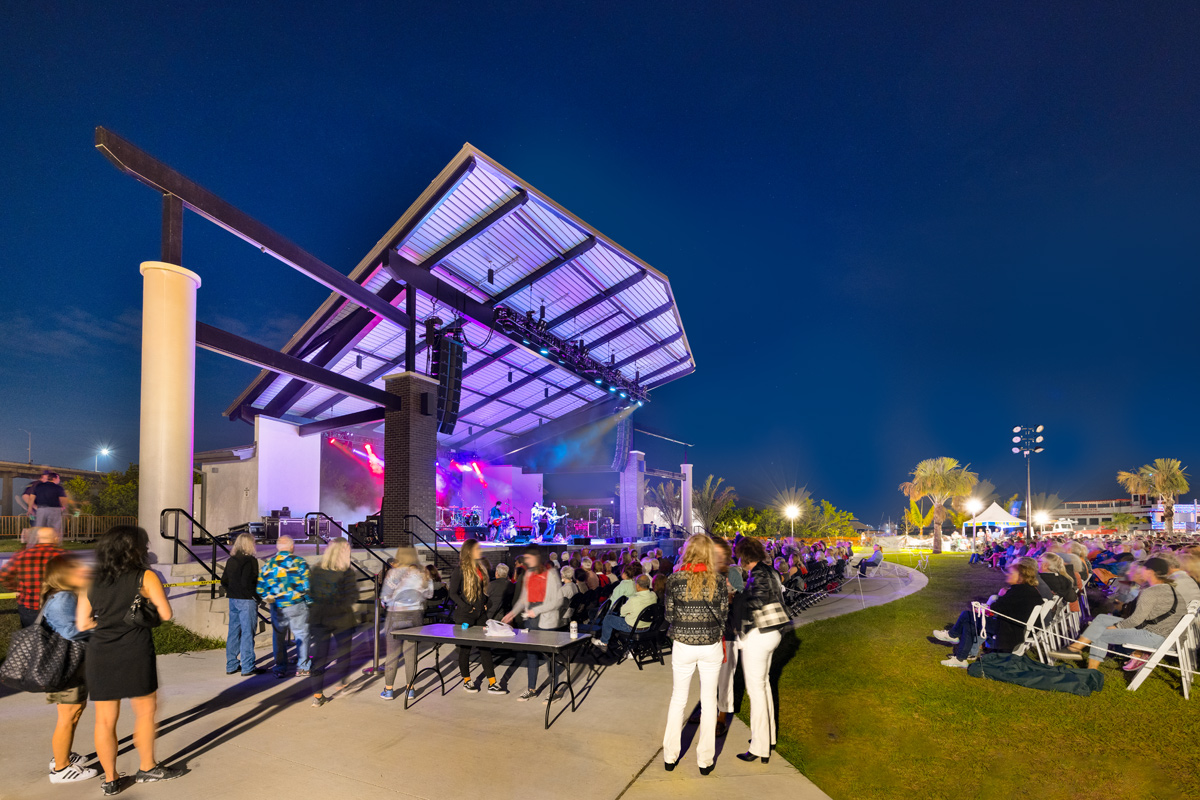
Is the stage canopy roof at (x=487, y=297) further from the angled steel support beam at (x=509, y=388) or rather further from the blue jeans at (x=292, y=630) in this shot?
the blue jeans at (x=292, y=630)

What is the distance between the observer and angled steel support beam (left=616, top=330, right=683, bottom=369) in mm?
23672

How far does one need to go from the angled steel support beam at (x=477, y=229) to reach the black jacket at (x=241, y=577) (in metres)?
9.18

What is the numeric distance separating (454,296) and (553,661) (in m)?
12.3

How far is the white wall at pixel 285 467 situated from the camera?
19.4 metres

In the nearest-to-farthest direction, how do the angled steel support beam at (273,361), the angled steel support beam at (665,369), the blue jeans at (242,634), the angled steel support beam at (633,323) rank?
the blue jeans at (242,634) < the angled steel support beam at (273,361) < the angled steel support beam at (633,323) < the angled steel support beam at (665,369)

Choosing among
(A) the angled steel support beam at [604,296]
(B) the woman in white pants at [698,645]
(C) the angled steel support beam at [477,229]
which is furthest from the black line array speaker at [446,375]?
(B) the woman in white pants at [698,645]

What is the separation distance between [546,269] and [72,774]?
13945mm

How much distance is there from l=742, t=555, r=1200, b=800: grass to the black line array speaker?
9.88 meters

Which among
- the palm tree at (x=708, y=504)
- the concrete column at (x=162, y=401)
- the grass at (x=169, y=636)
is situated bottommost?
the palm tree at (x=708, y=504)

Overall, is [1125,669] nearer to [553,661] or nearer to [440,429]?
[553,661]

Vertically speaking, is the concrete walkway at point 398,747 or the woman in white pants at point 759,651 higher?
the woman in white pants at point 759,651

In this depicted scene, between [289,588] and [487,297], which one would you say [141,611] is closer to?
[289,588]

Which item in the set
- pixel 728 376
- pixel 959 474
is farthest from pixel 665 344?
pixel 728 376

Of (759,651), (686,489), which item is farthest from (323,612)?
(686,489)
